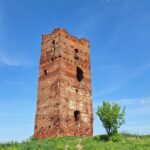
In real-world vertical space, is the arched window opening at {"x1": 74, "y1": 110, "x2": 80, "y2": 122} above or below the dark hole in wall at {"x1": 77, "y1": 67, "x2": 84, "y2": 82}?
below

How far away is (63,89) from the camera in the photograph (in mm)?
28547

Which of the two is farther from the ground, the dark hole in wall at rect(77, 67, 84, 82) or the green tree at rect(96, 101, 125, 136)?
the dark hole in wall at rect(77, 67, 84, 82)

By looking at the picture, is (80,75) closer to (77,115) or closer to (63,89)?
(63,89)

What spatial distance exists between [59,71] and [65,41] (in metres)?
4.22

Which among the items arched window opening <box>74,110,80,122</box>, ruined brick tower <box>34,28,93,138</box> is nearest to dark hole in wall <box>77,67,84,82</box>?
ruined brick tower <box>34,28,93,138</box>

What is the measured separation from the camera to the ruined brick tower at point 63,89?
91.1 ft

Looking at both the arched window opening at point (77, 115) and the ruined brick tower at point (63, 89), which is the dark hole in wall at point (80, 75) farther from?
the arched window opening at point (77, 115)

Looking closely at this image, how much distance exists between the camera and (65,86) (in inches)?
1139

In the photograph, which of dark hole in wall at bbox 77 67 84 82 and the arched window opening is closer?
the arched window opening

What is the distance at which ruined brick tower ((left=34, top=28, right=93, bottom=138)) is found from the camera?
1094 inches

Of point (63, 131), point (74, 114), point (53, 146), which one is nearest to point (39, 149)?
point (53, 146)

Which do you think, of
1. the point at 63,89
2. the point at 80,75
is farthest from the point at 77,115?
the point at 80,75

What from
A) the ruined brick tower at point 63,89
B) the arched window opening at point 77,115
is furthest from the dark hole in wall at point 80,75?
the arched window opening at point 77,115

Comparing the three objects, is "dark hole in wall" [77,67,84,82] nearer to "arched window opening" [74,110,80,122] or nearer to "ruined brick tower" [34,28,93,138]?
"ruined brick tower" [34,28,93,138]
